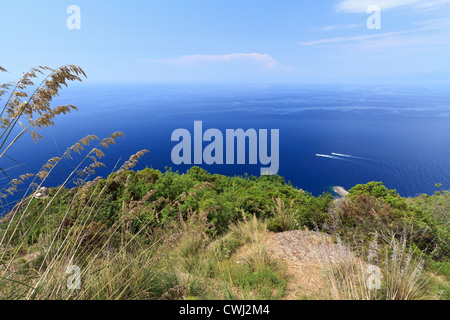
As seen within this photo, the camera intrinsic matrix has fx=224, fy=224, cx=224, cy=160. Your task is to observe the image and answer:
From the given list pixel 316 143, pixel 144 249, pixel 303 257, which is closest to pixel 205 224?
pixel 144 249

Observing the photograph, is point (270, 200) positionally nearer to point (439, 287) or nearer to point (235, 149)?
point (439, 287)

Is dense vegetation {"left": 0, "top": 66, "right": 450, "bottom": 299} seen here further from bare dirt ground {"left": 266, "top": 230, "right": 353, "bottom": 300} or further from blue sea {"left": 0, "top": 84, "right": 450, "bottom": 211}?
blue sea {"left": 0, "top": 84, "right": 450, "bottom": 211}

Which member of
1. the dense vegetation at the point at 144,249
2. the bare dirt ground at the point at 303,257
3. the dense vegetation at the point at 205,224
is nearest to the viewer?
the dense vegetation at the point at 144,249

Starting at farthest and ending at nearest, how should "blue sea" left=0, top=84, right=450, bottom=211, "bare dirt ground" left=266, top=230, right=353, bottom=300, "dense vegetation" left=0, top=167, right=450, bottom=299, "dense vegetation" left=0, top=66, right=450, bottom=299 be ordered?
"blue sea" left=0, top=84, right=450, bottom=211
"bare dirt ground" left=266, top=230, right=353, bottom=300
"dense vegetation" left=0, top=167, right=450, bottom=299
"dense vegetation" left=0, top=66, right=450, bottom=299

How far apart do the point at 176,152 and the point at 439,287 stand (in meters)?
71.5

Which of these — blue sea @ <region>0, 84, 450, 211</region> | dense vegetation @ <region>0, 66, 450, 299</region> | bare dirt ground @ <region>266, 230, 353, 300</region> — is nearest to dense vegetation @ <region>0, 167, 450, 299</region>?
dense vegetation @ <region>0, 66, 450, 299</region>

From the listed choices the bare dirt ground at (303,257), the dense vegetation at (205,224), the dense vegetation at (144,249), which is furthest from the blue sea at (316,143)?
the bare dirt ground at (303,257)

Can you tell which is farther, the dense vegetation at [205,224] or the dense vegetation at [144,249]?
the dense vegetation at [205,224]

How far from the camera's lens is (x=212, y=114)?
117m

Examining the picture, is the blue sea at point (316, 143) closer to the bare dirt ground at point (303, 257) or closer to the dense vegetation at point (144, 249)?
the dense vegetation at point (144, 249)

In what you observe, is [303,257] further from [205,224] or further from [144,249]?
[144,249]
